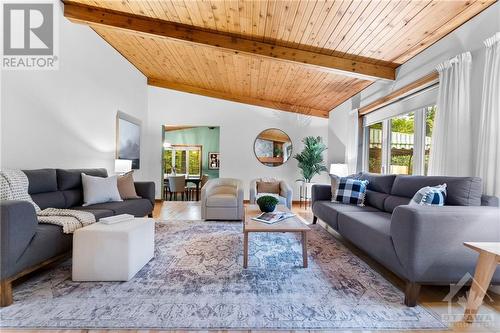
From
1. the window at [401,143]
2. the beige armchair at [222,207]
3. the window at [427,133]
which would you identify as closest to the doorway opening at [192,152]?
the beige armchair at [222,207]

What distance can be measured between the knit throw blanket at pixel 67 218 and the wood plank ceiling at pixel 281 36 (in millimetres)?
2588

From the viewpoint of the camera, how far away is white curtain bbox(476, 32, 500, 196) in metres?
2.08

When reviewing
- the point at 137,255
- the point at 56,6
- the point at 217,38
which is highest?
the point at 56,6

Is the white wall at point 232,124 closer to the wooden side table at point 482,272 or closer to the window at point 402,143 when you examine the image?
the window at point 402,143

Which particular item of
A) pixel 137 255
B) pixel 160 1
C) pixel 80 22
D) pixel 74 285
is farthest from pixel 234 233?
pixel 80 22

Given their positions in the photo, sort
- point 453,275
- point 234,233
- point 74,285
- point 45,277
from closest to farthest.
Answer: point 453,275 < point 74,285 < point 45,277 < point 234,233

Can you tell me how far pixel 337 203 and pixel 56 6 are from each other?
185 inches

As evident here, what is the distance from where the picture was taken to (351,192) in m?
3.48

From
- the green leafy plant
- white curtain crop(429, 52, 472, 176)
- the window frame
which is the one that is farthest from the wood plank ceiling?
the window frame

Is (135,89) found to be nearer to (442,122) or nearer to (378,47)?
(378,47)

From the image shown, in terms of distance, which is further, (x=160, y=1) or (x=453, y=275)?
(x=160, y=1)

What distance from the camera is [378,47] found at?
3.11m

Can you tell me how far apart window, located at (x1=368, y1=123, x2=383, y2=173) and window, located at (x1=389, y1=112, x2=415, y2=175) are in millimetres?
317

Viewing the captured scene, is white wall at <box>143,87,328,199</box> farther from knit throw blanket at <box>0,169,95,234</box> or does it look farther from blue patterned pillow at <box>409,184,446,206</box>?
blue patterned pillow at <box>409,184,446,206</box>
